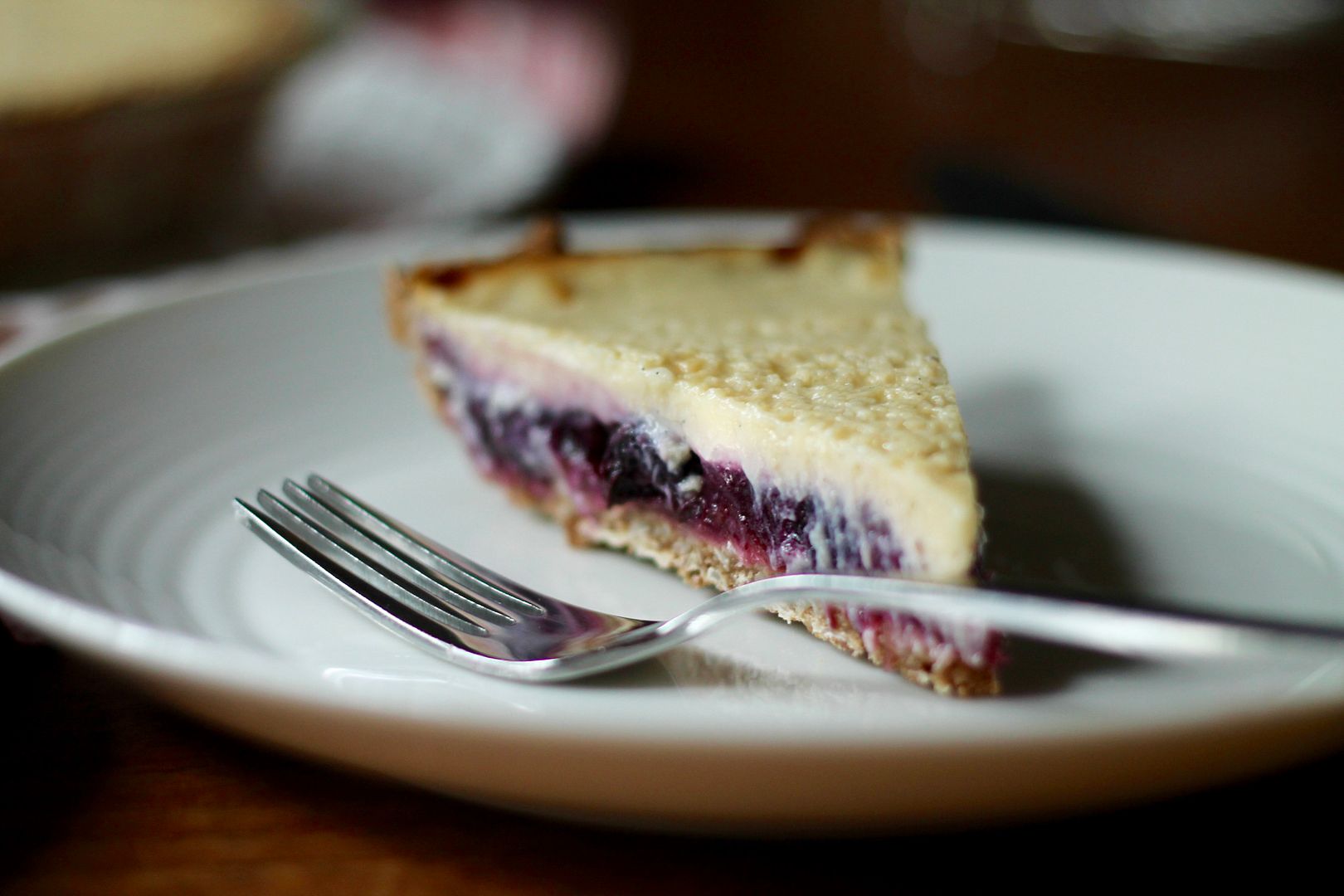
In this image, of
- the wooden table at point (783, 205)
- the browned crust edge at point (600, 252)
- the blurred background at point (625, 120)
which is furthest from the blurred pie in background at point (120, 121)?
the browned crust edge at point (600, 252)

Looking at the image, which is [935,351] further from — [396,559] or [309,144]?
[309,144]

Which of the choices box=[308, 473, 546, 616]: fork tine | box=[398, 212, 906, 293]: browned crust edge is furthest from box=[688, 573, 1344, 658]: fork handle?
box=[398, 212, 906, 293]: browned crust edge

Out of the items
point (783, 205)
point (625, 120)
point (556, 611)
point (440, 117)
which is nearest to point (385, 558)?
point (556, 611)

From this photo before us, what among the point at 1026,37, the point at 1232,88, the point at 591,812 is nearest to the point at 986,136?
the point at 1232,88

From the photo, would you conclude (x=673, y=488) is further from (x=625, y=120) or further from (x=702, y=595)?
(x=625, y=120)

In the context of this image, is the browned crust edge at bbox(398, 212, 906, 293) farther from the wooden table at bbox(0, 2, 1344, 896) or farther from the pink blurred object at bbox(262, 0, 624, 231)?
the pink blurred object at bbox(262, 0, 624, 231)
